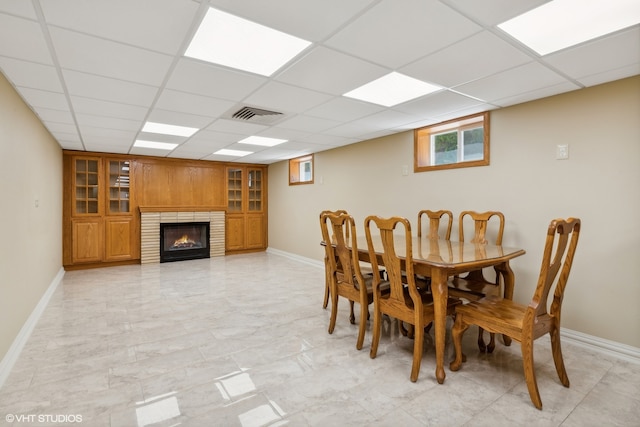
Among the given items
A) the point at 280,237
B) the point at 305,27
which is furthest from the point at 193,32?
the point at 280,237

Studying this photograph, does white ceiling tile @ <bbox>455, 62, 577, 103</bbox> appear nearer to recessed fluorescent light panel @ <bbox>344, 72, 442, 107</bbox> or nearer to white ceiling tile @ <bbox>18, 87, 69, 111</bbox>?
recessed fluorescent light panel @ <bbox>344, 72, 442, 107</bbox>

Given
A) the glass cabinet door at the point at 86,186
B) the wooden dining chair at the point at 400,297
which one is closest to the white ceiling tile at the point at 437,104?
the wooden dining chair at the point at 400,297

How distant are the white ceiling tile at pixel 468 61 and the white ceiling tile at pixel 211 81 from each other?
4.15 feet

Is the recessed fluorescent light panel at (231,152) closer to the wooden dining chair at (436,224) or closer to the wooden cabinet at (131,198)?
the wooden cabinet at (131,198)

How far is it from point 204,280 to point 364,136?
3369 millimetres

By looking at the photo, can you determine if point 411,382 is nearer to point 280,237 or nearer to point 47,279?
point 47,279

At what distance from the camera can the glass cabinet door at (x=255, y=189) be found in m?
8.13

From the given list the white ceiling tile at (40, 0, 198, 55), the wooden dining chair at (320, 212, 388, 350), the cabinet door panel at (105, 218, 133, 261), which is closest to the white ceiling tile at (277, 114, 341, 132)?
the wooden dining chair at (320, 212, 388, 350)

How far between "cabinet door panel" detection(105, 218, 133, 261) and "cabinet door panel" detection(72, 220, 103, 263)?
5.2 inches

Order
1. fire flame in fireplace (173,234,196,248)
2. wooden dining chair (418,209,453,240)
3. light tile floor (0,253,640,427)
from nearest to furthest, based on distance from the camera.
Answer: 1. light tile floor (0,253,640,427)
2. wooden dining chair (418,209,453,240)
3. fire flame in fireplace (173,234,196,248)

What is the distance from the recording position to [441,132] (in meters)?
4.24

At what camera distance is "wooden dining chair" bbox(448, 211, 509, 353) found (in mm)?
2734

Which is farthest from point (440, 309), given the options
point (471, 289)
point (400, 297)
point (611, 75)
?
point (611, 75)

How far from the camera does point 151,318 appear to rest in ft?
11.4
